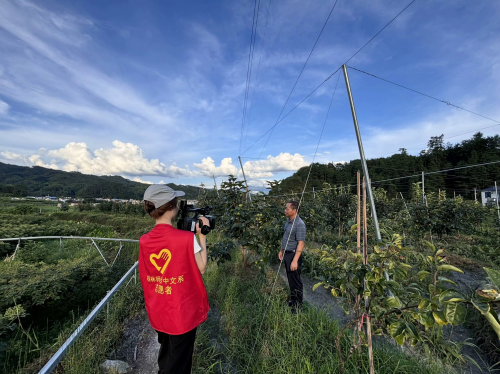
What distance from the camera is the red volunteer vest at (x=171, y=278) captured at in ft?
5.25

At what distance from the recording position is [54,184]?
3014 inches

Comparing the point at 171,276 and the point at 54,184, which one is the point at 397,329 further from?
the point at 54,184

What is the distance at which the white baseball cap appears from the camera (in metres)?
1.64

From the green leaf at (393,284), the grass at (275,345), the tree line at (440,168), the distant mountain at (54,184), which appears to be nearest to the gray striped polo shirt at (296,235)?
the grass at (275,345)

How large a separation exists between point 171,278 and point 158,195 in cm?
61

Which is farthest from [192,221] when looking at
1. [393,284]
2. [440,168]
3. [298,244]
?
[440,168]

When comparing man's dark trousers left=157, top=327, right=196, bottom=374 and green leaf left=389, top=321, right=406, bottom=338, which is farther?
man's dark trousers left=157, top=327, right=196, bottom=374

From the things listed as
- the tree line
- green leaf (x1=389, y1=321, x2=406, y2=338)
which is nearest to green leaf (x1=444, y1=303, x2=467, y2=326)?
green leaf (x1=389, y1=321, x2=406, y2=338)

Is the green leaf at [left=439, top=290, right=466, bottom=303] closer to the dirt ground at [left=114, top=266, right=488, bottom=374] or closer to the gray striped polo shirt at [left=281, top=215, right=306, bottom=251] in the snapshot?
the dirt ground at [left=114, top=266, right=488, bottom=374]

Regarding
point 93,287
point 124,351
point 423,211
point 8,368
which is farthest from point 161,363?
point 423,211

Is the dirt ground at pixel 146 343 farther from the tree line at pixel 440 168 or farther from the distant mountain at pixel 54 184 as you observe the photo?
the distant mountain at pixel 54 184

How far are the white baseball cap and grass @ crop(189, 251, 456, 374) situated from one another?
1.60 m

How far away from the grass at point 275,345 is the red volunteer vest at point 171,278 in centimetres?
85

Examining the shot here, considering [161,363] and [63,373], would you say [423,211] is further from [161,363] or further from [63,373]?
[63,373]
